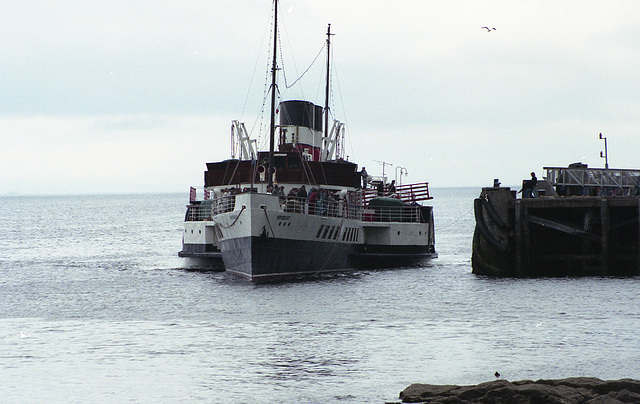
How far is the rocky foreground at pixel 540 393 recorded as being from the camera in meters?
13.6

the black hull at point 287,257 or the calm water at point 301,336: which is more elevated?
the black hull at point 287,257

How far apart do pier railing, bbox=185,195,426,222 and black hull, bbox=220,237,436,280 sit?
1670 millimetres

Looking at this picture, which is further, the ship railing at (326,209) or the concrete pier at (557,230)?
the ship railing at (326,209)

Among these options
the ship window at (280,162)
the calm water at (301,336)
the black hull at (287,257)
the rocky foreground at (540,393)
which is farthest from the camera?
the ship window at (280,162)

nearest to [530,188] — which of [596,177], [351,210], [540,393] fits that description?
[596,177]

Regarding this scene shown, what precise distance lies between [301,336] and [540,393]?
34.1 feet

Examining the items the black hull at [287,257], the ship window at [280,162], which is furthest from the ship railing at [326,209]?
the ship window at [280,162]

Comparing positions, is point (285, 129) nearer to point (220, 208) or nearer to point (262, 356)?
point (220, 208)

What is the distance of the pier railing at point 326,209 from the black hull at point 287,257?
1.67 m

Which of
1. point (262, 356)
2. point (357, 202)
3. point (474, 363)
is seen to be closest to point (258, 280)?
point (357, 202)

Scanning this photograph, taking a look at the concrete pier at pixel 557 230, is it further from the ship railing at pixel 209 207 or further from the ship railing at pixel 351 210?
the ship railing at pixel 209 207

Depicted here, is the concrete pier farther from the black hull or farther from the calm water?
the black hull

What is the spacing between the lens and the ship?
35719 millimetres

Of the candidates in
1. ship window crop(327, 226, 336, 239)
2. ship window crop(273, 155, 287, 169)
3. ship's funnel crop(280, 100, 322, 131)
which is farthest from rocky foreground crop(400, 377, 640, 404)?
ship's funnel crop(280, 100, 322, 131)
